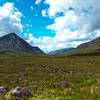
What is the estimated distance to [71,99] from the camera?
498 centimetres

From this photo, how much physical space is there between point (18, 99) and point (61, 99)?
180 cm

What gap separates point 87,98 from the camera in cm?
502

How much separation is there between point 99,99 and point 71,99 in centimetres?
102

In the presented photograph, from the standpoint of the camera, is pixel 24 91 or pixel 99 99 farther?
pixel 24 91

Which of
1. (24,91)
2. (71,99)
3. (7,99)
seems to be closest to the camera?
(71,99)

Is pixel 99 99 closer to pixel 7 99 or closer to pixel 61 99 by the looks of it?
pixel 61 99

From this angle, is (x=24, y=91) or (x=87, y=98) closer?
(x=87, y=98)

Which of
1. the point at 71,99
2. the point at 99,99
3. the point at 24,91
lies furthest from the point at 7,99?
the point at 99,99

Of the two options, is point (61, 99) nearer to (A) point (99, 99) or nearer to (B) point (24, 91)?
(A) point (99, 99)

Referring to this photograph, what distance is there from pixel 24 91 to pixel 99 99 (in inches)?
149

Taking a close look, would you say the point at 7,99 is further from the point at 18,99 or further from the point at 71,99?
the point at 71,99

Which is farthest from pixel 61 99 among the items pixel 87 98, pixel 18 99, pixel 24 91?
pixel 24 91

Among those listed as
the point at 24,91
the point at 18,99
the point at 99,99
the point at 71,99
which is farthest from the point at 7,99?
the point at 99,99

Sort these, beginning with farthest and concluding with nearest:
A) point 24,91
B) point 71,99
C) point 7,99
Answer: point 24,91, point 7,99, point 71,99
